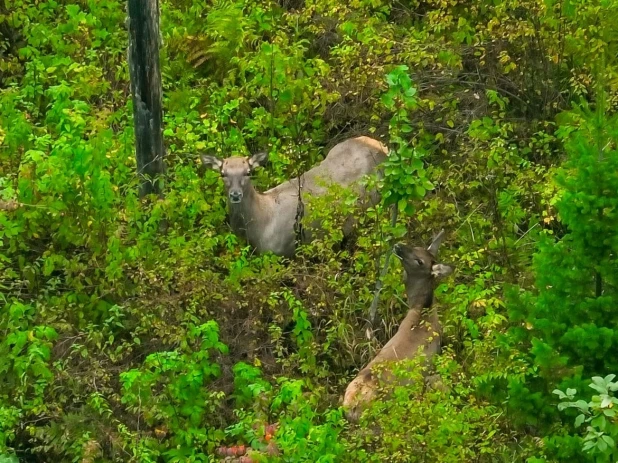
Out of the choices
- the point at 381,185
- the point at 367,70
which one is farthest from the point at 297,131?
the point at 381,185

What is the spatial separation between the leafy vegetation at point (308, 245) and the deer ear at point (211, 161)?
0.18 metres

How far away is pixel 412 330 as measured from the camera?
843 centimetres

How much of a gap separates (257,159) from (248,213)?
51cm

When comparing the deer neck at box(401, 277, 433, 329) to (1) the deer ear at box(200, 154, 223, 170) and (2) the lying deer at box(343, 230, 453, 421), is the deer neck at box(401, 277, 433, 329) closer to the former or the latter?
(2) the lying deer at box(343, 230, 453, 421)

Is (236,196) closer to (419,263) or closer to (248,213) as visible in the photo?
(248,213)

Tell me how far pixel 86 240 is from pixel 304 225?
1915mm

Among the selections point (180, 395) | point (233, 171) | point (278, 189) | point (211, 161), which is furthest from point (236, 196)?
point (180, 395)

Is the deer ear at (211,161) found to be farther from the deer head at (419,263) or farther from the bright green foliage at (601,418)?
the bright green foliage at (601,418)

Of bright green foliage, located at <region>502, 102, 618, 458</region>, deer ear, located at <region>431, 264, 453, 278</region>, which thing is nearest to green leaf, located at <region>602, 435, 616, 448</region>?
bright green foliage, located at <region>502, 102, 618, 458</region>

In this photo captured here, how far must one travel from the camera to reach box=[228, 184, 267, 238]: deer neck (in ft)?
33.7

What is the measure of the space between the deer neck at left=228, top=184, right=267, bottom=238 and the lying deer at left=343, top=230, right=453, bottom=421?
1.92 m

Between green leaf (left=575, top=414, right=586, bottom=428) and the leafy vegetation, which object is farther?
the leafy vegetation

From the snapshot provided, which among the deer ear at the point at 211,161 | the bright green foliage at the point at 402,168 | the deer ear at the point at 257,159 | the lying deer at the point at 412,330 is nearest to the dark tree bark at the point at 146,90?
the deer ear at the point at 211,161

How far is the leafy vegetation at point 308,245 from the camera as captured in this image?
6.15 meters
